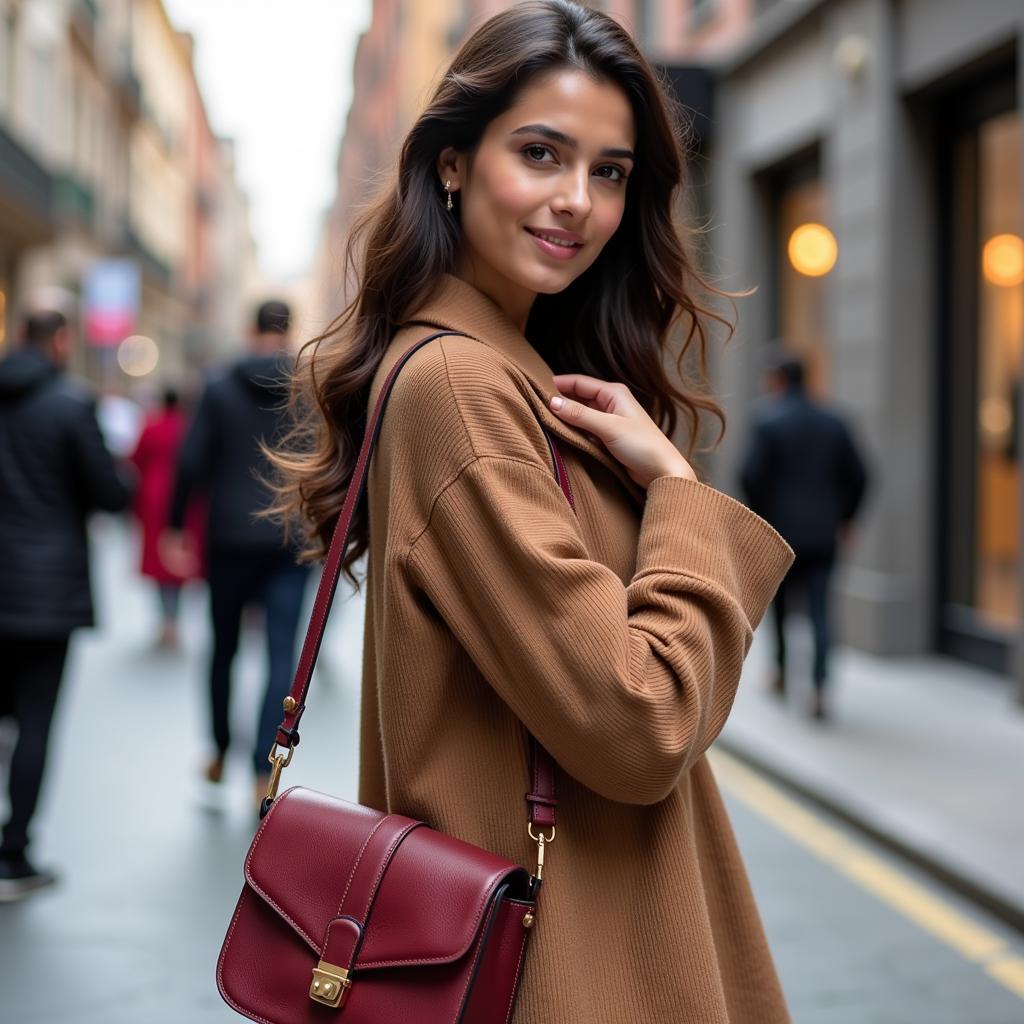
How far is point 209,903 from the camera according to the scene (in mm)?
4715

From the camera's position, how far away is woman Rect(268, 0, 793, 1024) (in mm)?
1537

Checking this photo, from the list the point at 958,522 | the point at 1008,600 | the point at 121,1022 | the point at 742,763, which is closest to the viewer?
the point at 121,1022

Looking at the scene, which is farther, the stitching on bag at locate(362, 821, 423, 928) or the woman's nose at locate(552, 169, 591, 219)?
the woman's nose at locate(552, 169, 591, 219)

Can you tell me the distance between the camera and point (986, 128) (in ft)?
30.5

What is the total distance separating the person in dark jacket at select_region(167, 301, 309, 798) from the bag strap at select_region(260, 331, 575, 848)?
3964mm

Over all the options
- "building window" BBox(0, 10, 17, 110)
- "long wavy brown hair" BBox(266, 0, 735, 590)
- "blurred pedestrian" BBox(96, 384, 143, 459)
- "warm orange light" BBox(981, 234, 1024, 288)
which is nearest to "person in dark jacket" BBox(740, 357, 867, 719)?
"warm orange light" BBox(981, 234, 1024, 288)

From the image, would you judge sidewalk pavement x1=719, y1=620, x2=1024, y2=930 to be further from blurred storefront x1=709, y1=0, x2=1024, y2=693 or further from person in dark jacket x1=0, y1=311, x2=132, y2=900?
person in dark jacket x1=0, y1=311, x2=132, y2=900

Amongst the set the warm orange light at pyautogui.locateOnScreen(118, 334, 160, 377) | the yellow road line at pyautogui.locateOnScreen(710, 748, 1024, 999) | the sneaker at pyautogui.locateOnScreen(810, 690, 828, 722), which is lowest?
the yellow road line at pyautogui.locateOnScreen(710, 748, 1024, 999)

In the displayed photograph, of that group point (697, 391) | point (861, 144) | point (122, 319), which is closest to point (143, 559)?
point (861, 144)

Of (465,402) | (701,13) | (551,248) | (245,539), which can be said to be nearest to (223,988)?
(465,402)

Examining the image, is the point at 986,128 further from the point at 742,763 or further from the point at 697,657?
the point at 697,657

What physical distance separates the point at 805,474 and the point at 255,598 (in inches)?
137

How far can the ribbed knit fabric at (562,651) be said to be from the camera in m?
1.52

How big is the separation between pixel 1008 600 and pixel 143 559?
632 centimetres
